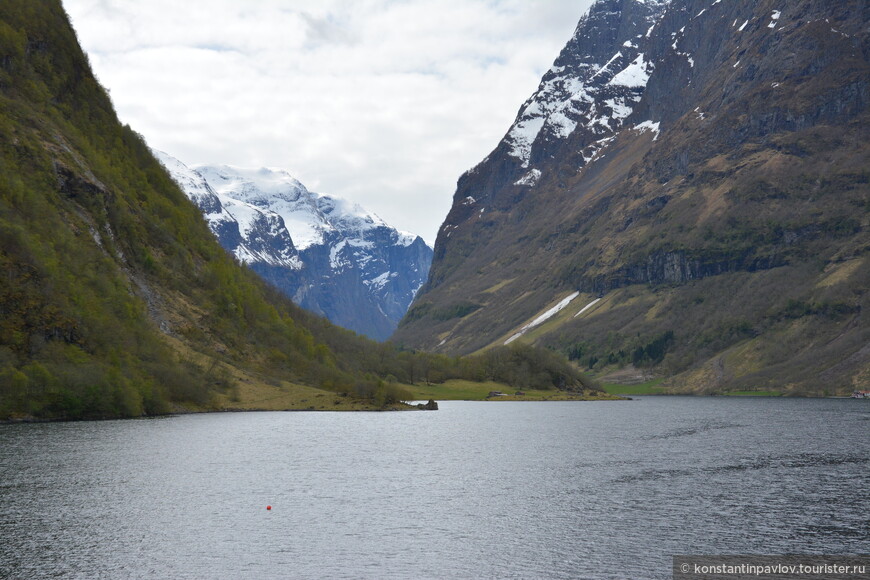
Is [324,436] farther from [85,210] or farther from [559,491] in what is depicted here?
[85,210]

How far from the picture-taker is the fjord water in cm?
5488

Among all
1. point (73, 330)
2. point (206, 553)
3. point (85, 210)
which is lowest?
point (206, 553)

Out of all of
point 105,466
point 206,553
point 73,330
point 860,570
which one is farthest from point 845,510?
point 73,330

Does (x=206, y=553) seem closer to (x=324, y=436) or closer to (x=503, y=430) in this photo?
(x=324, y=436)

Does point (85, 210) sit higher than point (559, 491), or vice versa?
point (85, 210)

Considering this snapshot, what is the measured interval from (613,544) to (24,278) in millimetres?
126471

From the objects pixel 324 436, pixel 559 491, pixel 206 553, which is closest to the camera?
pixel 206 553

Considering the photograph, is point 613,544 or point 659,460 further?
point 659,460

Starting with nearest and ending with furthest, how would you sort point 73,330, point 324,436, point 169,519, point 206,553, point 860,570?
1. point 860,570
2. point 206,553
3. point 169,519
4. point 324,436
5. point 73,330

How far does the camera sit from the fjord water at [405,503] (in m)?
54.9

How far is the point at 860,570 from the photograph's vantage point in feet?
170

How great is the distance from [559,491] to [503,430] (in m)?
75.3

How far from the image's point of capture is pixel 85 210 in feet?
641

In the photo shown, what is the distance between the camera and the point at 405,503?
2975 inches
